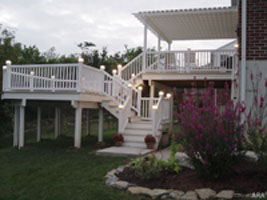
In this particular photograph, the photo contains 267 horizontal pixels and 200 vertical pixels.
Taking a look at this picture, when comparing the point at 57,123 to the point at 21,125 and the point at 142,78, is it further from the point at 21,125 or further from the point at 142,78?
the point at 142,78

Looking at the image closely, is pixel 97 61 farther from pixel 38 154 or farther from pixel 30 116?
pixel 38 154

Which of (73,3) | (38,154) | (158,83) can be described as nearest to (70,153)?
(38,154)

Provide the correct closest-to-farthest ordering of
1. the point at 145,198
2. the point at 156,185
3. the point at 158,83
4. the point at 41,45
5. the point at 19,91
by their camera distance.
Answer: the point at 145,198, the point at 156,185, the point at 19,91, the point at 158,83, the point at 41,45

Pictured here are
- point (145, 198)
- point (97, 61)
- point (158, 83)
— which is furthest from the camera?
point (97, 61)

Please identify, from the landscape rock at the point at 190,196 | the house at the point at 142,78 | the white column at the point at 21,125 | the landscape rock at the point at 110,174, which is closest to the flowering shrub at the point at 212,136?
the landscape rock at the point at 190,196

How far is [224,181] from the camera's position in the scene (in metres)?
5.18

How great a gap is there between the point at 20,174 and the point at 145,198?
11.1ft

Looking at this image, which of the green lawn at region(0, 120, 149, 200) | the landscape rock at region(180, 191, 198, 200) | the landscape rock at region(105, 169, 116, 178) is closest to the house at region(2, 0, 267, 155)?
the green lawn at region(0, 120, 149, 200)

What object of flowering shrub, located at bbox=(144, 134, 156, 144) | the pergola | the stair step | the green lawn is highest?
the pergola

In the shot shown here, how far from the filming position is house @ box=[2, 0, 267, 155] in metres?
10.5

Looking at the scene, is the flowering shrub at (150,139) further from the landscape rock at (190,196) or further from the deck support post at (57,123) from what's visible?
the deck support post at (57,123)

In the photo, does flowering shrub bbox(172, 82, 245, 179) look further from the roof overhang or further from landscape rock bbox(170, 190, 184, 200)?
the roof overhang

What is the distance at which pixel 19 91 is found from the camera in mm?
11195

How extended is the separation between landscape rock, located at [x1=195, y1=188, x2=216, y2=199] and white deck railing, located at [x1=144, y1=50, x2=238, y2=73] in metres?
8.36
